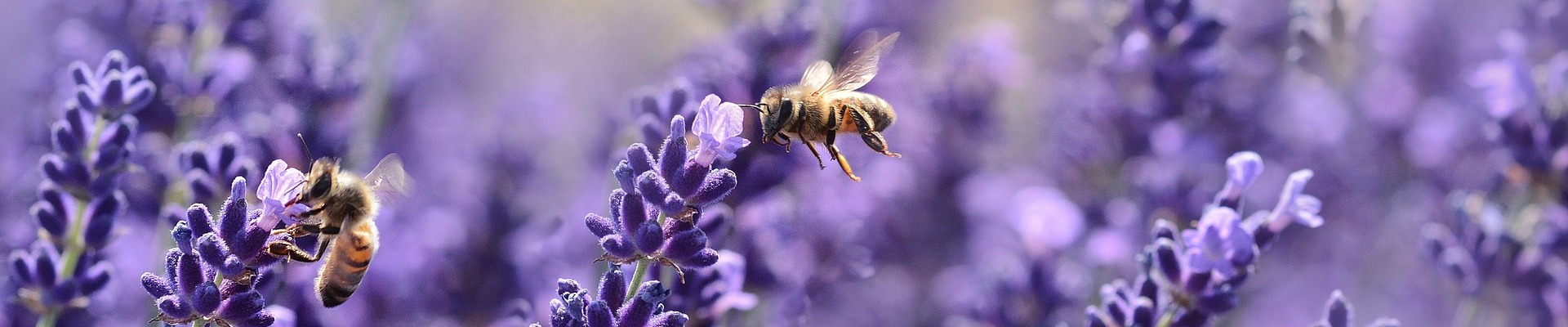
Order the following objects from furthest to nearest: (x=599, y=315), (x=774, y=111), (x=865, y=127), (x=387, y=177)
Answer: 1. (x=865, y=127)
2. (x=774, y=111)
3. (x=387, y=177)
4. (x=599, y=315)

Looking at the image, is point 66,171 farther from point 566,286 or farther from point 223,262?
point 566,286

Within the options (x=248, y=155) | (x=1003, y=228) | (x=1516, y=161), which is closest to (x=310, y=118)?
(x=248, y=155)

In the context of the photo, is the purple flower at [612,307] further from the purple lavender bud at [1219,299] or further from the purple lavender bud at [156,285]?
the purple lavender bud at [1219,299]

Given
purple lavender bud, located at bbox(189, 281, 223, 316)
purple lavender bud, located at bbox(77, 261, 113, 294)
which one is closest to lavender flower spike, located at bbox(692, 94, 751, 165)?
purple lavender bud, located at bbox(189, 281, 223, 316)

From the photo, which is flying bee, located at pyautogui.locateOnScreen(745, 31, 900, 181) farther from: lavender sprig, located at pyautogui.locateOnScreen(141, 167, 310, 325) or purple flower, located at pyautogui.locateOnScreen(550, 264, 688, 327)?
lavender sprig, located at pyautogui.locateOnScreen(141, 167, 310, 325)

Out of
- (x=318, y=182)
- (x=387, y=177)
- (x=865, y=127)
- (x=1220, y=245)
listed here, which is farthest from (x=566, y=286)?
(x=865, y=127)

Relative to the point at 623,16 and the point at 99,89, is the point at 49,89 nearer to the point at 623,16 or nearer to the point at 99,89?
the point at 99,89
